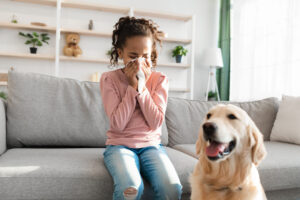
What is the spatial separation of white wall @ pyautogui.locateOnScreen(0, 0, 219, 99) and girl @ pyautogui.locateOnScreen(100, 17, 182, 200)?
3.17 metres

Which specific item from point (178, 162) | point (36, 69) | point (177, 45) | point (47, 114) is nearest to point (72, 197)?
point (178, 162)

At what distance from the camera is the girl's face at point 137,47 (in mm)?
1526

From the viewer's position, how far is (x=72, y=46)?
447cm

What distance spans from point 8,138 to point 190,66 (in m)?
3.72

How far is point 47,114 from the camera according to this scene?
1771 millimetres

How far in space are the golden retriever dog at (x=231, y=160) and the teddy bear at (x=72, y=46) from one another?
3.69m

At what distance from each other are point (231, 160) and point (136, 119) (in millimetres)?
559

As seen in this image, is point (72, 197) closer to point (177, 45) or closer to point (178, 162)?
point (178, 162)

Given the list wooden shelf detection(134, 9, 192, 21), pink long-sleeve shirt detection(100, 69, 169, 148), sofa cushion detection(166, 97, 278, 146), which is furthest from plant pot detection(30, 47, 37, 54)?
pink long-sleeve shirt detection(100, 69, 169, 148)

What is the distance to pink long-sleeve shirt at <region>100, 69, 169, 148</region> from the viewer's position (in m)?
1.41

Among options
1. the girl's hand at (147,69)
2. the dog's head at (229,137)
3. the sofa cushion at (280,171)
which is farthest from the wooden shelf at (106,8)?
the dog's head at (229,137)

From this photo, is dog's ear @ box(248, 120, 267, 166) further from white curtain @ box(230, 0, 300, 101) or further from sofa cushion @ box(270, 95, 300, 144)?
white curtain @ box(230, 0, 300, 101)

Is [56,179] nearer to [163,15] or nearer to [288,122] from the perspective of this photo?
[288,122]

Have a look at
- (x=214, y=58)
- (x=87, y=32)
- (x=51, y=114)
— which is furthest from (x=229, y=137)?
(x=87, y=32)
